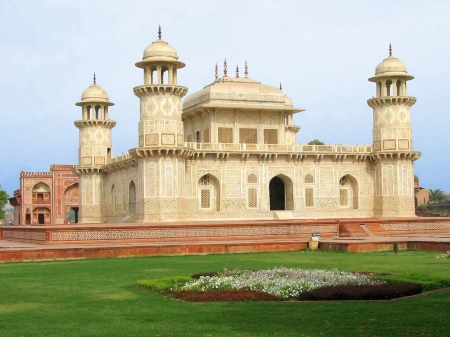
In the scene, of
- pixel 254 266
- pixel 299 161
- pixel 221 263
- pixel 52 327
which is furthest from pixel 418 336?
pixel 299 161

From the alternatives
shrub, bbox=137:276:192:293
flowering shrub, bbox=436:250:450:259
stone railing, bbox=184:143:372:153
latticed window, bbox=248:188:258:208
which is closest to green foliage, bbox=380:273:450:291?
shrub, bbox=137:276:192:293

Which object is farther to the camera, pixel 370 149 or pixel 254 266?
pixel 370 149

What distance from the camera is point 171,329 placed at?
7.98 meters

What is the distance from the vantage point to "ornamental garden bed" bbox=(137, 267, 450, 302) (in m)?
9.88

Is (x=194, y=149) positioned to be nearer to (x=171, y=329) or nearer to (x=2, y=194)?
(x=171, y=329)

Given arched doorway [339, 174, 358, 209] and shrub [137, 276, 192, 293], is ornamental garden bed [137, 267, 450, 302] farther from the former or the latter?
arched doorway [339, 174, 358, 209]

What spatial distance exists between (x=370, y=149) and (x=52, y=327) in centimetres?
3111

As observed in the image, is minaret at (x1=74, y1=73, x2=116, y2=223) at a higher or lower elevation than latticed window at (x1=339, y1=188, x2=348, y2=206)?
higher

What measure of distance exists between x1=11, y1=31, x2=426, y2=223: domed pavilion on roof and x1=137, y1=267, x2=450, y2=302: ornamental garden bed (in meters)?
21.2

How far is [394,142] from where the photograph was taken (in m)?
36.7

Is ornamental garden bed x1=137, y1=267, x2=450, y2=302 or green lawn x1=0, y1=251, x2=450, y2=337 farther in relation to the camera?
ornamental garden bed x1=137, y1=267, x2=450, y2=302

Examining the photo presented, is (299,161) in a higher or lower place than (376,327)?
higher

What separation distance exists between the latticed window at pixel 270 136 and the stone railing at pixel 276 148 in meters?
1.42

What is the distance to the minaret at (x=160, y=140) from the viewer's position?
32.1 metres
